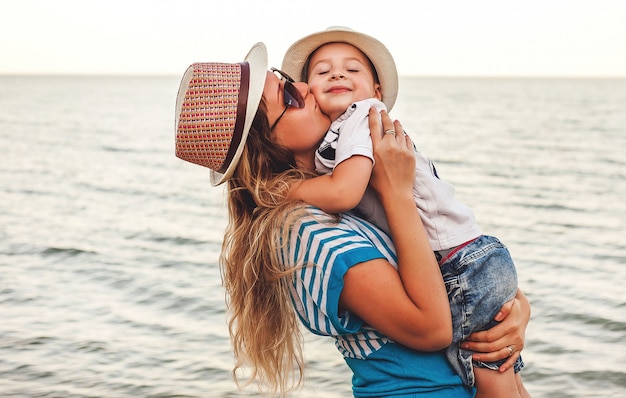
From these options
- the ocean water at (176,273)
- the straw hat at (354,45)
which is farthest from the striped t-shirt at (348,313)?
the ocean water at (176,273)

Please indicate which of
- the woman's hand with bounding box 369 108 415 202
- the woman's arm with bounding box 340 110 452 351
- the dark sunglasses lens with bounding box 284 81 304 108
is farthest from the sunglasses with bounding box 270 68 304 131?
the woman's arm with bounding box 340 110 452 351

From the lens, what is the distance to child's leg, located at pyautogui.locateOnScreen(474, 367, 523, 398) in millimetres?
2352

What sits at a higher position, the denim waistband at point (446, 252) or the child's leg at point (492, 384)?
the denim waistband at point (446, 252)

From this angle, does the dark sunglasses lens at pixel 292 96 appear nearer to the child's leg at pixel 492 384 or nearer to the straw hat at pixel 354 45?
the straw hat at pixel 354 45

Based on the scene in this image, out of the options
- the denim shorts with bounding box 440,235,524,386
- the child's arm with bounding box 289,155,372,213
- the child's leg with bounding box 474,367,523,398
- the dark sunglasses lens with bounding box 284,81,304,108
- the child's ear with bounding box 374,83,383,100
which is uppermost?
the dark sunglasses lens with bounding box 284,81,304,108

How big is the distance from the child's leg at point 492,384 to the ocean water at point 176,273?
12.9ft

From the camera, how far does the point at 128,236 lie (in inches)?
465

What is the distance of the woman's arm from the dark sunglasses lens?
46 centimetres

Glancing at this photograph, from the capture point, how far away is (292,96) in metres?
2.45

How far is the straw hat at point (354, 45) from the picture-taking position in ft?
9.45

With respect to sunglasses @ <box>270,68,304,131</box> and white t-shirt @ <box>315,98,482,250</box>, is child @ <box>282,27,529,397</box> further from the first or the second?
sunglasses @ <box>270,68,304,131</box>

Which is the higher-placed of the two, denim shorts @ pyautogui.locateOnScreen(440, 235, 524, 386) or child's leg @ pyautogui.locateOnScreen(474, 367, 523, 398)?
denim shorts @ pyautogui.locateOnScreen(440, 235, 524, 386)

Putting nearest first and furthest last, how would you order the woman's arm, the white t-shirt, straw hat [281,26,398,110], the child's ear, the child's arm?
the woman's arm
the child's arm
the white t-shirt
straw hat [281,26,398,110]
the child's ear

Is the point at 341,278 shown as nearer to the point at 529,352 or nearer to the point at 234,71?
the point at 234,71
